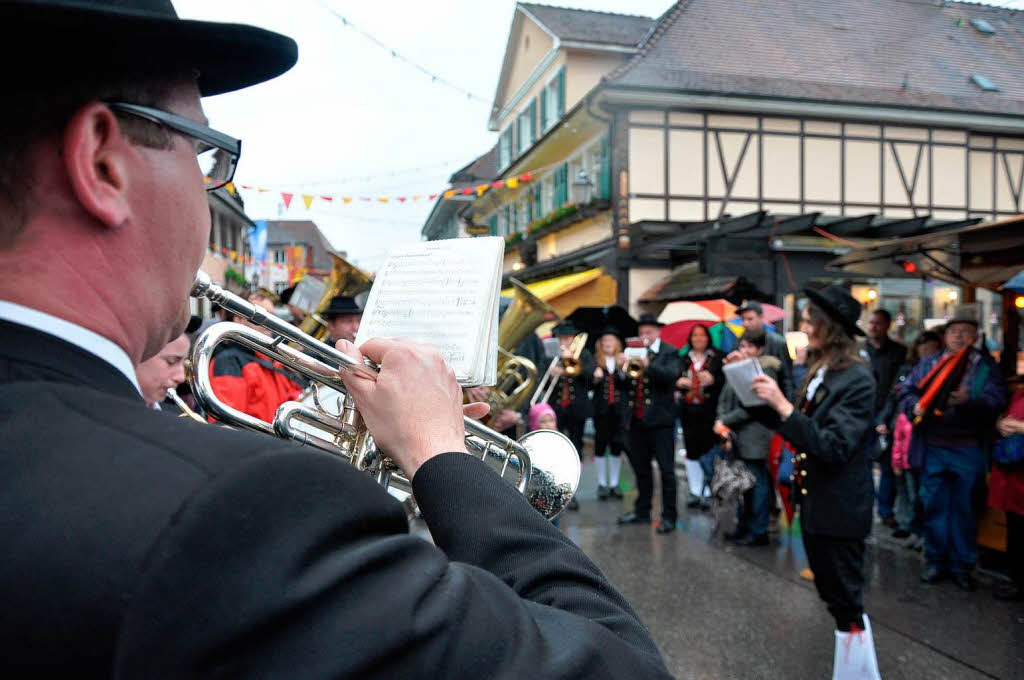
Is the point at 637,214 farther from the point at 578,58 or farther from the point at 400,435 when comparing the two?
the point at 400,435

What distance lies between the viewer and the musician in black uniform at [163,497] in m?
0.66

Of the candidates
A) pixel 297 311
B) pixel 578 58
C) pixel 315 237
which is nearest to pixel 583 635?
pixel 297 311

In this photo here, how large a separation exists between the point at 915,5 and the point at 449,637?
24.7 m

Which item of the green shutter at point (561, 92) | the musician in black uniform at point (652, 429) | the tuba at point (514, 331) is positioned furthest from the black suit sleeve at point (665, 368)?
the green shutter at point (561, 92)

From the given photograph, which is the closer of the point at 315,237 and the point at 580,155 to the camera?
the point at 580,155

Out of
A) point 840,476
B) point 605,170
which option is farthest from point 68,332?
point 605,170

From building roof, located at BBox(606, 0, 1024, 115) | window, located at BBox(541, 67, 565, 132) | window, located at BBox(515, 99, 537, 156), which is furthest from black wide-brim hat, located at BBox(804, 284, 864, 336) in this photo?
window, located at BBox(515, 99, 537, 156)

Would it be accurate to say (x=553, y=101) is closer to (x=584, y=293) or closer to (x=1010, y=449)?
(x=584, y=293)

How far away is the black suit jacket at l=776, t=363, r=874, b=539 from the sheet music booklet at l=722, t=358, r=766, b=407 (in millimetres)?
359

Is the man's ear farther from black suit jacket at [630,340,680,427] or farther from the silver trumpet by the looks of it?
black suit jacket at [630,340,680,427]

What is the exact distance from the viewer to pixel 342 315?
17.2 ft

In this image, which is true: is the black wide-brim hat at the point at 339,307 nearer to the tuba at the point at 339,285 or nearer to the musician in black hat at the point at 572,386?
the tuba at the point at 339,285

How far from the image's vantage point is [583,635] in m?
0.88

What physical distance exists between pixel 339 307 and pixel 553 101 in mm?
17307
